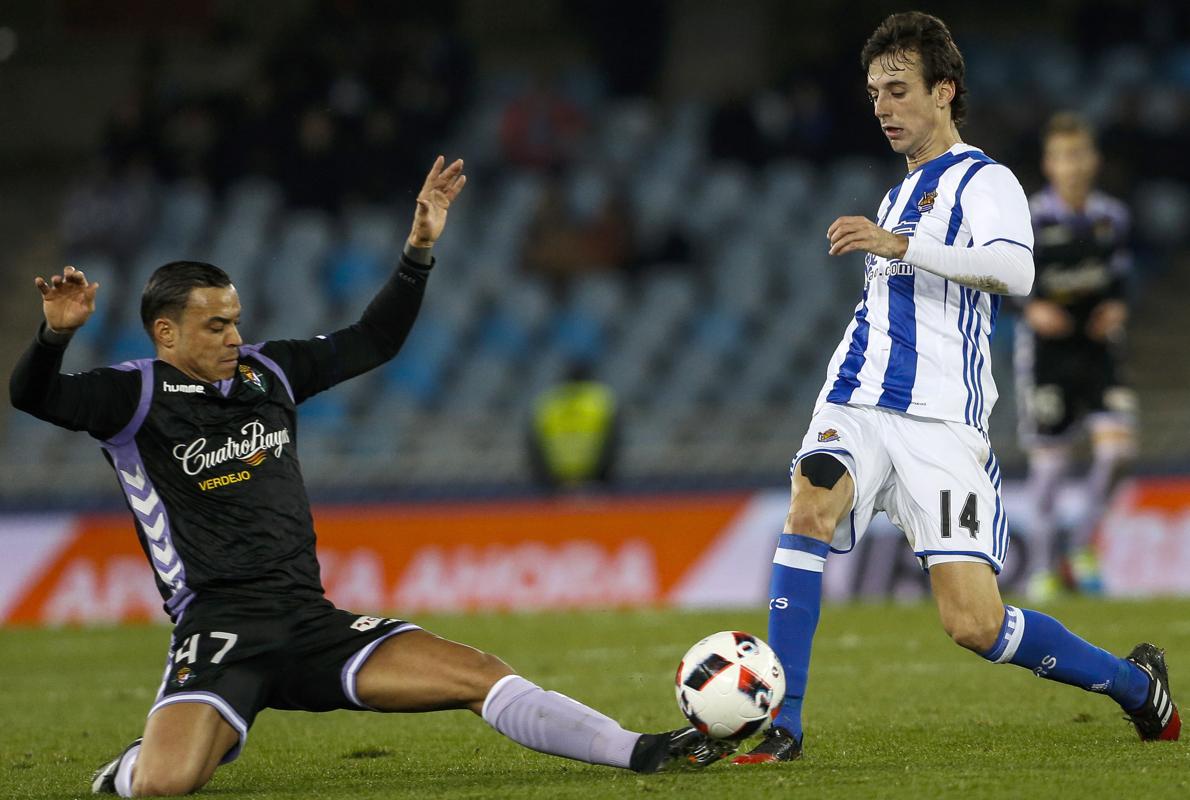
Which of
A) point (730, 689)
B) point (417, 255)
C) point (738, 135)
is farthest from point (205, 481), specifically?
point (738, 135)

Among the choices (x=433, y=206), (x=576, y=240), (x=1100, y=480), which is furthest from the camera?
(x=576, y=240)

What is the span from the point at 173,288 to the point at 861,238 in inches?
75.1

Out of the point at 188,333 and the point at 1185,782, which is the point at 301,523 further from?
the point at 1185,782

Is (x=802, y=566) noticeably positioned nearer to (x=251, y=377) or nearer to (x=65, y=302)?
(x=251, y=377)

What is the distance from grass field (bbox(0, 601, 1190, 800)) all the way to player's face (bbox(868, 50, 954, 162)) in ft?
5.95

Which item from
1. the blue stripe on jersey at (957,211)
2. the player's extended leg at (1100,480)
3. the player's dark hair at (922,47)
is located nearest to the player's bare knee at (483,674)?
the blue stripe on jersey at (957,211)

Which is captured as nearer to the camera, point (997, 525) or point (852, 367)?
point (997, 525)

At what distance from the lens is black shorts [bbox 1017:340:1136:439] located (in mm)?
10797

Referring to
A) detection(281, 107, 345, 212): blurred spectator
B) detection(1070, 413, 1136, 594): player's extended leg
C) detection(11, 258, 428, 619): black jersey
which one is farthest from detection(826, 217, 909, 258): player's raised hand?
detection(281, 107, 345, 212): blurred spectator

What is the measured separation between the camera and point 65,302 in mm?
4680

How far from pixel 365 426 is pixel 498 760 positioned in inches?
372

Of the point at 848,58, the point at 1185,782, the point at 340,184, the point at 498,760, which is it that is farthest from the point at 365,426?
the point at 1185,782

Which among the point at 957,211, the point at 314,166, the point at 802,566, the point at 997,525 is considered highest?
the point at 314,166

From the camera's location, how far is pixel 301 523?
16.9 ft
